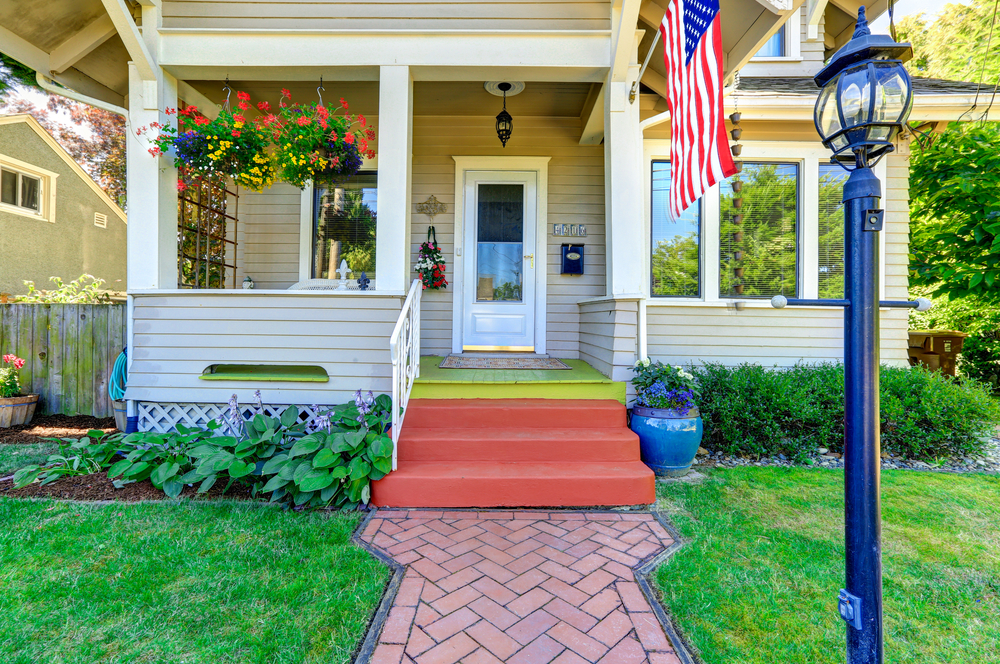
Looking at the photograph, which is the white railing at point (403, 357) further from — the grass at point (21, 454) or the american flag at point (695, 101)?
the grass at point (21, 454)

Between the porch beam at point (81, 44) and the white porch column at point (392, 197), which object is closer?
the white porch column at point (392, 197)

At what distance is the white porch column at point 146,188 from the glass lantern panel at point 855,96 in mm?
4346

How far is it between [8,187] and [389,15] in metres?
8.30

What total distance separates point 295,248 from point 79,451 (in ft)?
8.60

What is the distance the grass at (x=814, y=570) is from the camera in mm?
1706

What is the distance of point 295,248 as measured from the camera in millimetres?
5039

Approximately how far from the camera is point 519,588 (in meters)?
2.02

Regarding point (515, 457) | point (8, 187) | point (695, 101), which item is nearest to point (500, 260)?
point (515, 457)

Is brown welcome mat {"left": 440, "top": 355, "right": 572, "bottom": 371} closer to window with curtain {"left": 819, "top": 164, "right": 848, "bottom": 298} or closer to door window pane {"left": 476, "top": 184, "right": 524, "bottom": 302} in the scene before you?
door window pane {"left": 476, "top": 184, "right": 524, "bottom": 302}

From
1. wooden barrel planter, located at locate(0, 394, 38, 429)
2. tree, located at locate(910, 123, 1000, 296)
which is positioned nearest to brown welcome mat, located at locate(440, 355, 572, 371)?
wooden barrel planter, located at locate(0, 394, 38, 429)

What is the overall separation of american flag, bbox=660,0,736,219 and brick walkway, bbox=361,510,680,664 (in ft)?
6.35

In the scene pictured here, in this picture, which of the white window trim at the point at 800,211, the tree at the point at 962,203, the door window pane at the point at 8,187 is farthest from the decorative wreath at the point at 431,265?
the door window pane at the point at 8,187

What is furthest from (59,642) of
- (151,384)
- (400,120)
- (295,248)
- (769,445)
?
(769,445)

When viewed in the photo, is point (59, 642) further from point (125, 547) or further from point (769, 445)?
point (769, 445)
